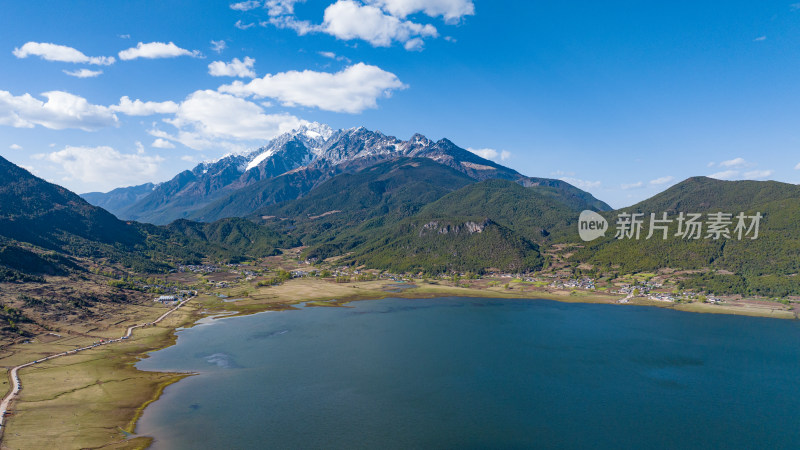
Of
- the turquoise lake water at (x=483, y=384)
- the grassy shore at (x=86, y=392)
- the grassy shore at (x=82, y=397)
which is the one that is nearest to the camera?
the grassy shore at (x=82, y=397)

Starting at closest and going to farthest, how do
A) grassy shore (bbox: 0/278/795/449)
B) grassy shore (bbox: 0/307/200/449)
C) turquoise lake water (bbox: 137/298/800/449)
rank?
grassy shore (bbox: 0/307/200/449) < grassy shore (bbox: 0/278/795/449) < turquoise lake water (bbox: 137/298/800/449)

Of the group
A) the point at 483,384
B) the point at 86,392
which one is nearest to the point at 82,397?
the point at 86,392

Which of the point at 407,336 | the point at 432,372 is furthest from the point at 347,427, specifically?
the point at 407,336

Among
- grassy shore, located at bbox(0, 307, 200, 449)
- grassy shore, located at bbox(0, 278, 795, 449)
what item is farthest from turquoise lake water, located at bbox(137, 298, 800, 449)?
grassy shore, located at bbox(0, 307, 200, 449)

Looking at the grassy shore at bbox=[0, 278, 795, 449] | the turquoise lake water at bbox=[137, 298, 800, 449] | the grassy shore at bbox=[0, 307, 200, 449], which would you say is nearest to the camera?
the grassy shore at bbox=[0, 307, 200, 449]

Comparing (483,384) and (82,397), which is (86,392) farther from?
(483,384)

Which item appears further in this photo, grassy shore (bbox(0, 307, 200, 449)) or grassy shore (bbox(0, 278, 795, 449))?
grassy shore (bbox(0, 278, 795, 449))

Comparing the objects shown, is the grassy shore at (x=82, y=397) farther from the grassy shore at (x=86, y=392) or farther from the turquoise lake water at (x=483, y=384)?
the turquoise lake water at (x=483, y=384)

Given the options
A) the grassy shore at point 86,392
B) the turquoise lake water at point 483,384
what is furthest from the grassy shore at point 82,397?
the turquoise lake water at point 483,384

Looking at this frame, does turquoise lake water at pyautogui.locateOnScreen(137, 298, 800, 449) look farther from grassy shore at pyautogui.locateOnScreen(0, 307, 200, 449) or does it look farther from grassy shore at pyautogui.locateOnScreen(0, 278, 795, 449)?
grassy shore at pyautogui.locateOnScreen(0, 307, 200, 449)
